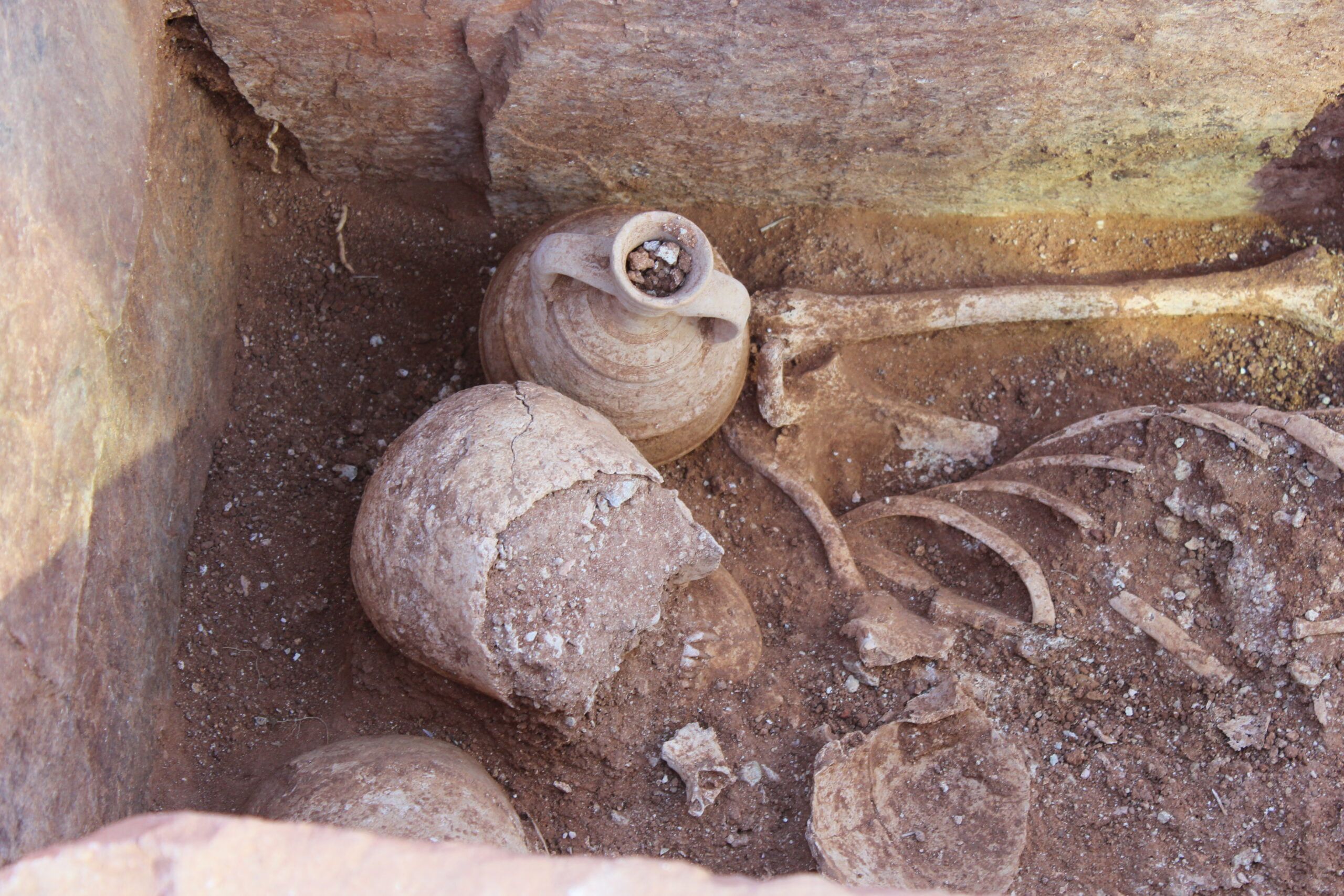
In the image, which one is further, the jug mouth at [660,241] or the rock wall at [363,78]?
the rock wall at [363,78]

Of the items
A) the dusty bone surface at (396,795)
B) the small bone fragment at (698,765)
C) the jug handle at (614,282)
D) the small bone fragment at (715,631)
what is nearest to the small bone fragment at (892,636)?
the small bone fragment at (715,631)

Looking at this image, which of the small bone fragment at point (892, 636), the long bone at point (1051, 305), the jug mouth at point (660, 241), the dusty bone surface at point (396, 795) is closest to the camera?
the dusty bone surface at point (396, 795)

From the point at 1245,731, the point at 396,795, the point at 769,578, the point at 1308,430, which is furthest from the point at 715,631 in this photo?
the point at 1308,430

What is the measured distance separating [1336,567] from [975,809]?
1.18 meters

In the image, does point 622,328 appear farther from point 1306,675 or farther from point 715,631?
point 1306,675

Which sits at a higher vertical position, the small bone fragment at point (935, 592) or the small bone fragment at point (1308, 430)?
the small bone fragment at point (1308, 430)

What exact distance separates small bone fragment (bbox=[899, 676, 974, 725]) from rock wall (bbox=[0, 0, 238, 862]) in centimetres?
209

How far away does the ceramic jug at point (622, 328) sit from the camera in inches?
108

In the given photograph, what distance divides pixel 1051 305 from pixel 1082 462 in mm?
726

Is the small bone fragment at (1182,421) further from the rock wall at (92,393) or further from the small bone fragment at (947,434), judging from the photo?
the rock wall at (92,393)

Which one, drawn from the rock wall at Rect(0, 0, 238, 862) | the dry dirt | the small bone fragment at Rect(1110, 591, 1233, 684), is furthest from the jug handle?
the small bone fragment at Rect(1110, 591, 1233, 684)

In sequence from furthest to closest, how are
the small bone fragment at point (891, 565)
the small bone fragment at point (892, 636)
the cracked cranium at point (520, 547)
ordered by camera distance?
the small bone fragment at point (891, 565), the small bone fragment at point (892, 636), the cracked cranium at point (520, 547)

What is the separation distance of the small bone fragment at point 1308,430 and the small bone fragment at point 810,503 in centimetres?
126

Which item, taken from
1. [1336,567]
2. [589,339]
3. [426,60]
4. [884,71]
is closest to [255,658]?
[589,339]
